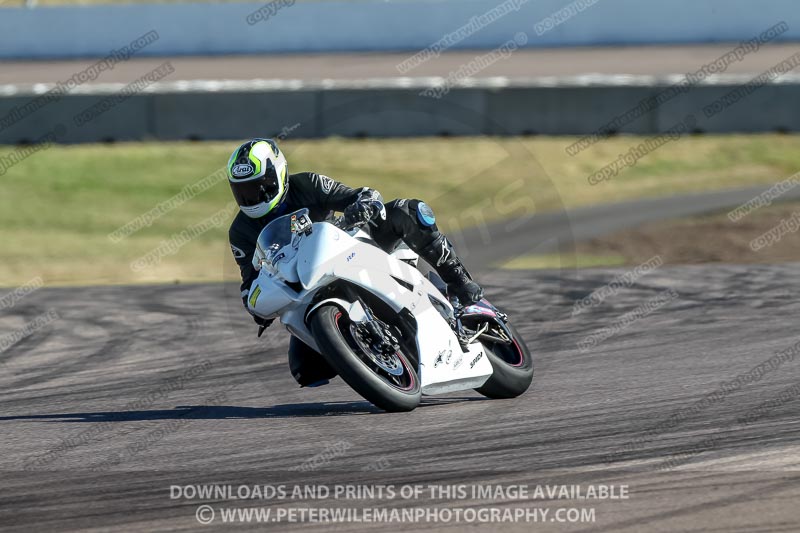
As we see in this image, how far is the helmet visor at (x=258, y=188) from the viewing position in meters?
6.80

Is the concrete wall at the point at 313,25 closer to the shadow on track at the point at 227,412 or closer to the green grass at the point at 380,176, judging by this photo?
the green grass at the point at 380,176

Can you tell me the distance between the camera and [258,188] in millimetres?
6820

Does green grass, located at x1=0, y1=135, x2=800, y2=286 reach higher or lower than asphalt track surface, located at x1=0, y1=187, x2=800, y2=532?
higher

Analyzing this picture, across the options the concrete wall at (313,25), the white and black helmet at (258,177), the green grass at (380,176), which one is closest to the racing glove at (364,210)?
the white and black helmet at (258,177)

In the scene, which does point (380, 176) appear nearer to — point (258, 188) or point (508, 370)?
point (508, 370)

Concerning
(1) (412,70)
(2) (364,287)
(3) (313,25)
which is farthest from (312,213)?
(3) (313,25)

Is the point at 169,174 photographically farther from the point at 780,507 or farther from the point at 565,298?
the point at 780,507

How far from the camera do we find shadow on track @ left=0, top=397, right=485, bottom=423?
712 cm

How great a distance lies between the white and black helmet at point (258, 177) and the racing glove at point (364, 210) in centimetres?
44

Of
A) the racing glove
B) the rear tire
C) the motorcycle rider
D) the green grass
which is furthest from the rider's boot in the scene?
the green grass

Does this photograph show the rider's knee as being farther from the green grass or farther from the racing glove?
the green grass

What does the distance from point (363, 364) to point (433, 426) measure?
0.54 metres

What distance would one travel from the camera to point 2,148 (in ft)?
66.1

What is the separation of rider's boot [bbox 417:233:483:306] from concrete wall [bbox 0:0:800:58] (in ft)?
71.1
